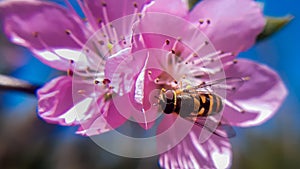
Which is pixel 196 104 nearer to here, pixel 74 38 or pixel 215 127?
pixel 215 127

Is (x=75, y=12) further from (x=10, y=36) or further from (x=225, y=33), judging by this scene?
(x=225, y=33)

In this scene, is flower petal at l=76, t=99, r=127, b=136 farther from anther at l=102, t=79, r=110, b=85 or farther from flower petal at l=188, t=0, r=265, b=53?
flower petal at l=188, t=0, r=265, b=53

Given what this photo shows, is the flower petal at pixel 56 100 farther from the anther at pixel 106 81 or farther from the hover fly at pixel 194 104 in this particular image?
the hover fly at pixel 194 104

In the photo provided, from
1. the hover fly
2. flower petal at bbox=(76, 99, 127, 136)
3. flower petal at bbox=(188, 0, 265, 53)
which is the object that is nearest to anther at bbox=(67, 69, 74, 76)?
flower petal at bbox=(76, 99, 127, 136)

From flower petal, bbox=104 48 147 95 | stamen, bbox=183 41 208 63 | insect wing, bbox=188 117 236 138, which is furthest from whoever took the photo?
stamen, bbox=183 41 208 63

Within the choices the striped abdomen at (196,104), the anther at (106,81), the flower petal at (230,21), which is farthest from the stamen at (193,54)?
the anther at (106,81)

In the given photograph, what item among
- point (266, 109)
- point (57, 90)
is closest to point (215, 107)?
point (266, 109)
